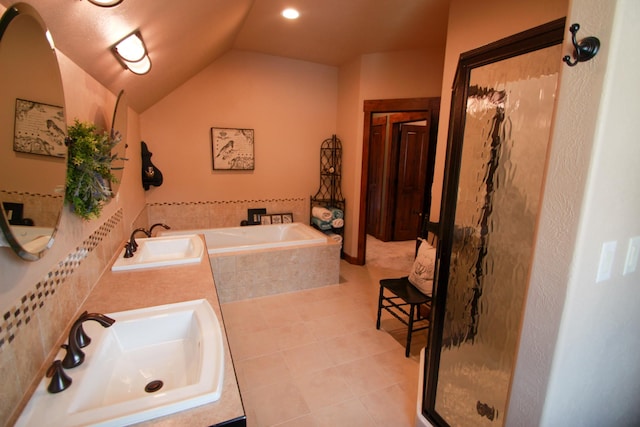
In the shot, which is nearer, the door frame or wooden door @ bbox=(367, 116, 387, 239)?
the door frame

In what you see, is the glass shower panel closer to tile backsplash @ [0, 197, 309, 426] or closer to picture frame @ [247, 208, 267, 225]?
tile backsplash @ [0, 197, 309, 426]

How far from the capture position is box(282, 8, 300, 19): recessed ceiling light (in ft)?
9.02

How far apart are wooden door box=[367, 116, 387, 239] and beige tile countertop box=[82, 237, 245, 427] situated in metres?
4.07

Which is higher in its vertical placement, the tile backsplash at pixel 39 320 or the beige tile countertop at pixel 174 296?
the tile backsplash at pixel 39 320

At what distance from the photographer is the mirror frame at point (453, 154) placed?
1.01 meters

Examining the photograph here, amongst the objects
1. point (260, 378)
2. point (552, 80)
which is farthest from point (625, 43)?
point (260, 378)

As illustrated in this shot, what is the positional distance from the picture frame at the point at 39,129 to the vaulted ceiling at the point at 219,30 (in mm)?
286

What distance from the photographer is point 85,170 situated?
1256 millimetres

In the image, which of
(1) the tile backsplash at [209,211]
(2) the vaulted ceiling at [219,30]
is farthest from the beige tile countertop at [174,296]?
(1) the tile backsplash at [209,211]

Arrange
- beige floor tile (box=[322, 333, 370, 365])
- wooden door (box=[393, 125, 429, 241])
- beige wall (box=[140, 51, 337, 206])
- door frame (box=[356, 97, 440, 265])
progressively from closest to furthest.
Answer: beige floor tile (box=[322, 333, 370, 365])
door frame (box=[356, 97, 440, 265])
beige wall (box=[140, 51, 337, 206])
wooden door (box=[393, 125, 429, 241])

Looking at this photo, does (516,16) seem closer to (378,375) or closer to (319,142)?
(378,375)

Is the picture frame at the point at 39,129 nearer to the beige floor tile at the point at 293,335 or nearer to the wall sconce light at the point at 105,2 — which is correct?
the wall sconce light at the point at 105,2

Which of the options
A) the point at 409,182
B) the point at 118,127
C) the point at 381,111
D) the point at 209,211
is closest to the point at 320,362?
the point at 118,127

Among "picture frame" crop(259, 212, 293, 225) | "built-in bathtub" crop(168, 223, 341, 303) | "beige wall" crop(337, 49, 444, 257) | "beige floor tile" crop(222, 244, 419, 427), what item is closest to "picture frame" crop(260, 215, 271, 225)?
"picture frame" crop(259, 212, 293, 225)
